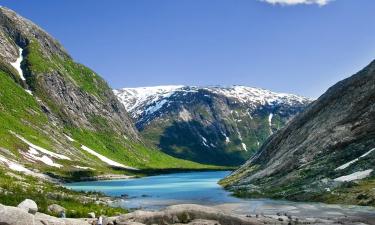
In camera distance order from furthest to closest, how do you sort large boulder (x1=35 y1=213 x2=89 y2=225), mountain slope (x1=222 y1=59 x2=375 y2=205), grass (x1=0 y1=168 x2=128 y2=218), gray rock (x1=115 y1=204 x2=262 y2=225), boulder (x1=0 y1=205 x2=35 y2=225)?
mountain slope (x1=222 y1=59 x2=375 y2=205) < grass (x1=0 y1=168 x2=128 y2=218) < gray rock (x1=115 y1=204 x2=262 y2=225) < large boulder (x1=35 y1=213 x2=89 y2=225) < boulder (x1=0 y1=205 x2=35 y2=225)

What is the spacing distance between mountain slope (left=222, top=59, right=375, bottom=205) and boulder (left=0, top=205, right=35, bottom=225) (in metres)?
48.6

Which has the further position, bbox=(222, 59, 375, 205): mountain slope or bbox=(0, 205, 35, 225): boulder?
bbox=(222, 59, 375, 205): mountain slope

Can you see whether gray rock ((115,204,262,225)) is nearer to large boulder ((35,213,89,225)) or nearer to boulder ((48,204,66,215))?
large boulder ((35,213,89,225))

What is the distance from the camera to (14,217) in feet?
123

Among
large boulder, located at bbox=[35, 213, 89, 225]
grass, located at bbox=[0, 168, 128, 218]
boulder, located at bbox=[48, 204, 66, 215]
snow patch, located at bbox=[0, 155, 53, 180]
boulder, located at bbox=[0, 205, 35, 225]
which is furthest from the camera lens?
snow patch, located at bbox=[0, 155, 53, 180]

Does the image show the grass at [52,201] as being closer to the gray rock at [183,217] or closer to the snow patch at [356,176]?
the gray rock at [183,217]

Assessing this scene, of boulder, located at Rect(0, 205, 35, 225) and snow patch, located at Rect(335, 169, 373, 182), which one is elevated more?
snow patch, located at Rect(335, 169, 373, 182)

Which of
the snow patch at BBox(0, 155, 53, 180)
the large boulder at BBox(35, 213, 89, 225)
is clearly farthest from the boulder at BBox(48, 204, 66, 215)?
the snow patch at BBox(0, 155, 53, 180)

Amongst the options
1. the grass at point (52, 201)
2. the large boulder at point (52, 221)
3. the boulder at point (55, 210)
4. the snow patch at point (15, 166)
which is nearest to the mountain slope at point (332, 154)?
the grass at point (52, 201)

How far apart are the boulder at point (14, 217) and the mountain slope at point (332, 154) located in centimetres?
4862

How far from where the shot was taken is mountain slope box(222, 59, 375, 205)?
8338 cm

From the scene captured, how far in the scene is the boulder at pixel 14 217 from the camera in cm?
3711

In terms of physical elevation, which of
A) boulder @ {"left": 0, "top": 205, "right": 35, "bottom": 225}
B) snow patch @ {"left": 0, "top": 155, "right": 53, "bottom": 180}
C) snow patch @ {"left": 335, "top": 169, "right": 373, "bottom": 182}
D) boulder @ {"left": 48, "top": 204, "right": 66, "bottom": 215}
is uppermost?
snow patch @ {"left": 0, "top": 155, "right": 53, "bottom": 180}

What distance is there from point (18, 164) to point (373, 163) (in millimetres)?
116383
